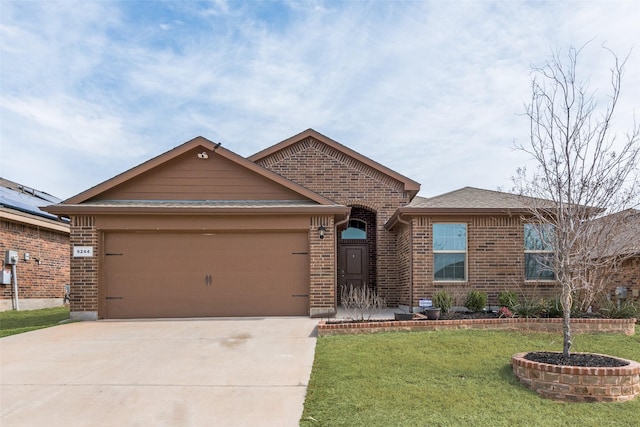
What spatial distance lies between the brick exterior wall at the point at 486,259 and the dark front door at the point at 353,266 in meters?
4.04

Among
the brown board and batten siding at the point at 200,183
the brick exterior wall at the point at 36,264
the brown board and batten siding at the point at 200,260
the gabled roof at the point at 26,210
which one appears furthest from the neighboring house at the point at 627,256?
the brick exterior wall at the point at 36,264

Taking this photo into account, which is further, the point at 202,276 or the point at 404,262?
the point at 404,262

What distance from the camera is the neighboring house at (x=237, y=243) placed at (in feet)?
41.8

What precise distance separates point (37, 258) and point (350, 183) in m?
11.3

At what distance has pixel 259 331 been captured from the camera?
10555mm

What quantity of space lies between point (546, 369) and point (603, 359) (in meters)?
1.18

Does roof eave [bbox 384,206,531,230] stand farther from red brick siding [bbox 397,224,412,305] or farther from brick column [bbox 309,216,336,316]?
brick column [bbox 309,216,336,316]

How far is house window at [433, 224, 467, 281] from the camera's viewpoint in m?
13.9

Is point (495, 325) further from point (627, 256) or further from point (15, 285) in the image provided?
point (15, 285)

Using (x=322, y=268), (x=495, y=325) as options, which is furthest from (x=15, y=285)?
(x=495, y=325)

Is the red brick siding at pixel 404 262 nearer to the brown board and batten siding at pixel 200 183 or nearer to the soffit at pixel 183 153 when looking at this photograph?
the soffit at pixel 183 153

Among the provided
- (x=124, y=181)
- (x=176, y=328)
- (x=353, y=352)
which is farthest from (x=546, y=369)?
(x=124, y=181)

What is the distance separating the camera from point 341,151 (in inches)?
675

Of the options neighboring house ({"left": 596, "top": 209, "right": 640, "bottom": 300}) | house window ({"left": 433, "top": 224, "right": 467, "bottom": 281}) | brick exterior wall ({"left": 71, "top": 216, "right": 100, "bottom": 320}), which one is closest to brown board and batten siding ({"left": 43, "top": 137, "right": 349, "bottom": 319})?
brick exterior wall ({"left": 71, "top": 216, "right": 100, "bottom": 320})
